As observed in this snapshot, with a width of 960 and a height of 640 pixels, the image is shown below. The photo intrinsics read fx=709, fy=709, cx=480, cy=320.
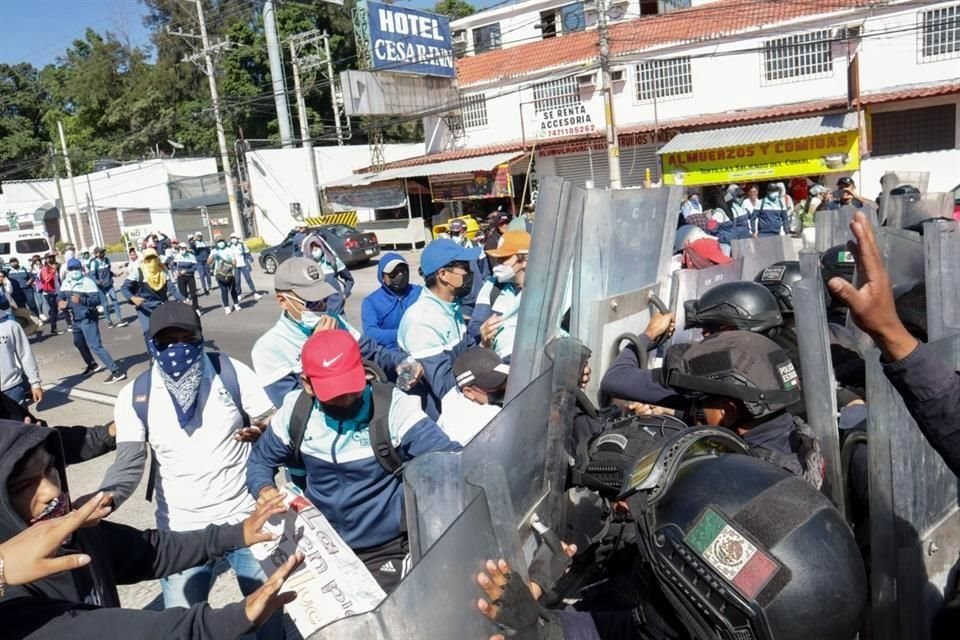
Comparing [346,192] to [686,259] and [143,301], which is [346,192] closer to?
[143,301]

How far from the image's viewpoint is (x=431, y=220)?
26.8 metres

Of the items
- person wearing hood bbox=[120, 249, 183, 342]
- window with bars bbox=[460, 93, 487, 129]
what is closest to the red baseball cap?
person wearing hood bbox=[120, 249, 183, 342]

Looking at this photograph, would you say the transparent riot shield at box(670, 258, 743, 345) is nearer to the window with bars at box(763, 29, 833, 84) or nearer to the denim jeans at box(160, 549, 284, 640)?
the denim jeans at box(160, 549, 284, 640)

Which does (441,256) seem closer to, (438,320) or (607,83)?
(438,320)

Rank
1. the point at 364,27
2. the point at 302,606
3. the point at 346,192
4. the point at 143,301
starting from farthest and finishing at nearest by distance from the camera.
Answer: the point at 346,192 < the point at 364,27 < the point at 143,301 < the point at 302,606

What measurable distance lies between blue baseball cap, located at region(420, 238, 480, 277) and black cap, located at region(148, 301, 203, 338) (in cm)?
140

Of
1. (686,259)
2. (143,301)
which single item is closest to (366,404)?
(686,259)

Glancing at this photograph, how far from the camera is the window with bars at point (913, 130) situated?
19.3m

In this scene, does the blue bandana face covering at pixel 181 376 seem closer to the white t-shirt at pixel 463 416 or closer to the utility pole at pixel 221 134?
the white t-shirt at pixel 463 416

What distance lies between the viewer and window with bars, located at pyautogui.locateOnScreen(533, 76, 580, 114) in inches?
990

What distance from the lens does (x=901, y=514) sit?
162cm

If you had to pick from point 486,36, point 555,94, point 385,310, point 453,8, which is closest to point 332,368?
point 385,310

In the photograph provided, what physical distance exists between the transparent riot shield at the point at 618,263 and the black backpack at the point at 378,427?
0.81 metres

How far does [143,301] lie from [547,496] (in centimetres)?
986
